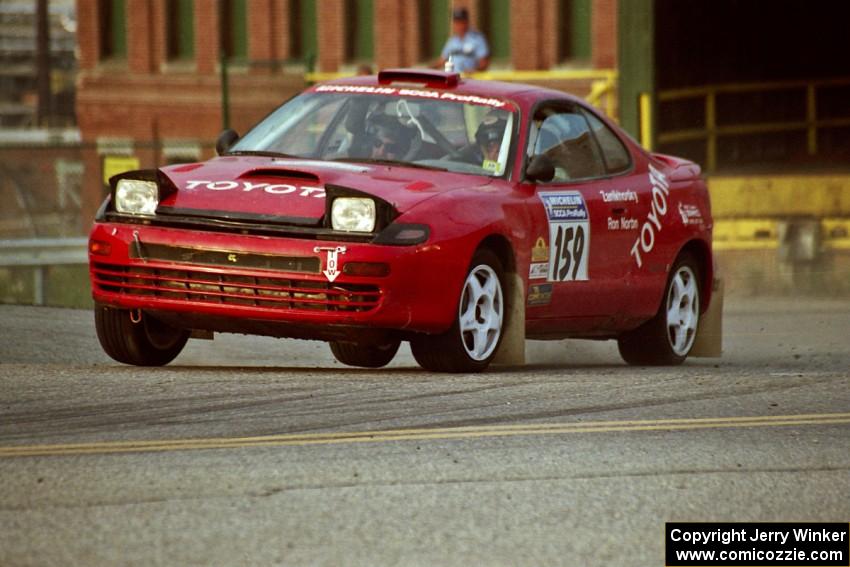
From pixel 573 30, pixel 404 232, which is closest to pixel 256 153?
pixel 404 232

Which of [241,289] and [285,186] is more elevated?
[285,186]

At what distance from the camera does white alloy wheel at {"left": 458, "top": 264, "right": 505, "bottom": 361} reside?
10344mm

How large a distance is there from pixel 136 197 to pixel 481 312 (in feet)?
5.88

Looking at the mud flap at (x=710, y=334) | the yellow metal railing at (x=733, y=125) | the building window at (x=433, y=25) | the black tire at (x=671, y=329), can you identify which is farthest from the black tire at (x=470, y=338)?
the building window at (x=433, y=25)

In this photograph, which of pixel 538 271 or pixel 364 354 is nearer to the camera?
pixel 538 271

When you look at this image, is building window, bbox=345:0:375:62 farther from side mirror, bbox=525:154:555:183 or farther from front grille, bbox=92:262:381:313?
front grille, bbox=92:262:381:313

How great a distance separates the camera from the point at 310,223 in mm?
9906

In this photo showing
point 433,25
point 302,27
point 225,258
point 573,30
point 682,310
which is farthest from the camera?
point 302,27

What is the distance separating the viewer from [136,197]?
1034cm

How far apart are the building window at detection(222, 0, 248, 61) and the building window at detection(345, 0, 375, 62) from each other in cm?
248

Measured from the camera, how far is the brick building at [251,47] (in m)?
39.0

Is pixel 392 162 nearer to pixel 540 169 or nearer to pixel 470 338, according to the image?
pixel 540 169

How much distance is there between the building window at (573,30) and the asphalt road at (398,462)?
2794 cm

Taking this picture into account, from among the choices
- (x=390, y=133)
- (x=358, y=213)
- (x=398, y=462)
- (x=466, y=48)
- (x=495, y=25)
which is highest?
(x=495, y=25)
